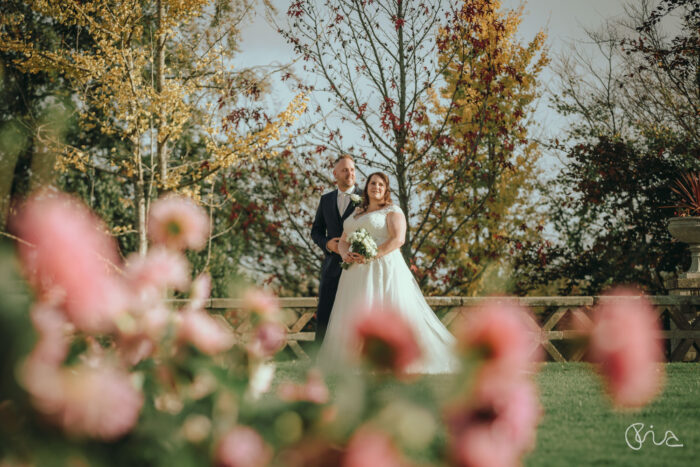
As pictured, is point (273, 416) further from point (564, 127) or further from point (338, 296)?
point (564, 127)

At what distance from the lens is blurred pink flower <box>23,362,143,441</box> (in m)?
0.91

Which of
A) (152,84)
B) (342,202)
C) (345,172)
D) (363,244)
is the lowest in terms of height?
(363,244)

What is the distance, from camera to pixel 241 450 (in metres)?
0.98

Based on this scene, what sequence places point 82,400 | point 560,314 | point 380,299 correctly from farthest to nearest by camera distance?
point 560,314
point 380,299
point 82,400

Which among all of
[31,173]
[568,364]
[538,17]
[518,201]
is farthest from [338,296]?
[31,173]

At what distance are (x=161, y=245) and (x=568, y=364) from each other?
21.9 ft

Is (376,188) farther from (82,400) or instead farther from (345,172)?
(82,400)

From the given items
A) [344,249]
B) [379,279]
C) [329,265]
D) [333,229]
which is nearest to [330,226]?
[333,229]

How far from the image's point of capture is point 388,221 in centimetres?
611

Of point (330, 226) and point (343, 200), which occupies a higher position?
point (343, 200)

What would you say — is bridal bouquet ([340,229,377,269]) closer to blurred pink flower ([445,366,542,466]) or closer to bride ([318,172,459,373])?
bride ([318,172,459,373])

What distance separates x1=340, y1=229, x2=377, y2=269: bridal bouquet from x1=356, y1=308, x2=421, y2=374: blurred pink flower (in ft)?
15.8

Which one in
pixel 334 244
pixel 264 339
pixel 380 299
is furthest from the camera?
pixel 334 244
